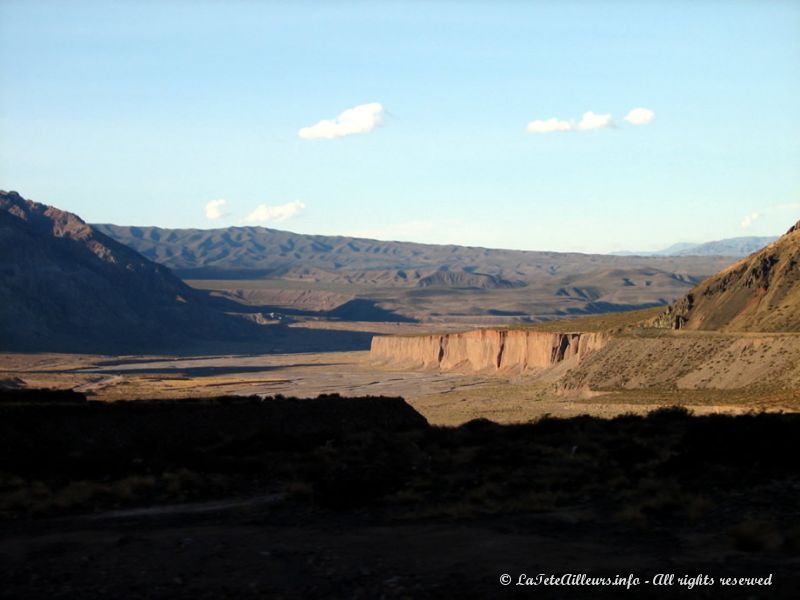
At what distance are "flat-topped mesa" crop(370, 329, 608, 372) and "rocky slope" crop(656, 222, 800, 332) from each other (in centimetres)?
918

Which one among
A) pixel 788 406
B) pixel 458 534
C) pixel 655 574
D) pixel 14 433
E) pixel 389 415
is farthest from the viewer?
pixel 788 406

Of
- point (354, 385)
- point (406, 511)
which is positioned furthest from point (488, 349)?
point (406, 511)

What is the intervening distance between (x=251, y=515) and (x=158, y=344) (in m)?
175

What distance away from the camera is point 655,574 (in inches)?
486

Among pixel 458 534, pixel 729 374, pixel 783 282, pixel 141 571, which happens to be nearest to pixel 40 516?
pixel 141 571

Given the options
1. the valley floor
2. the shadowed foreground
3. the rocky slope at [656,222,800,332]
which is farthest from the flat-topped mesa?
the shadowed foreground

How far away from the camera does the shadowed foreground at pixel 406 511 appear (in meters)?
13.3

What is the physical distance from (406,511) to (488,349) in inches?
4203

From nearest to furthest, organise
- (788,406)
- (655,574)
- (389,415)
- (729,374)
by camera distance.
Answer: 1. (655,574)
2. (389,415)
3. (788,406)
4. (729,374)

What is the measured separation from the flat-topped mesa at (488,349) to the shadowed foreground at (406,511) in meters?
Answer: 68.9

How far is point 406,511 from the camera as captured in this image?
18141 mm

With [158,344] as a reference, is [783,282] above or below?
above

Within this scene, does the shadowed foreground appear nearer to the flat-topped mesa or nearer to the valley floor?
the valley floor

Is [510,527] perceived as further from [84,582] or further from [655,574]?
[84,582]
